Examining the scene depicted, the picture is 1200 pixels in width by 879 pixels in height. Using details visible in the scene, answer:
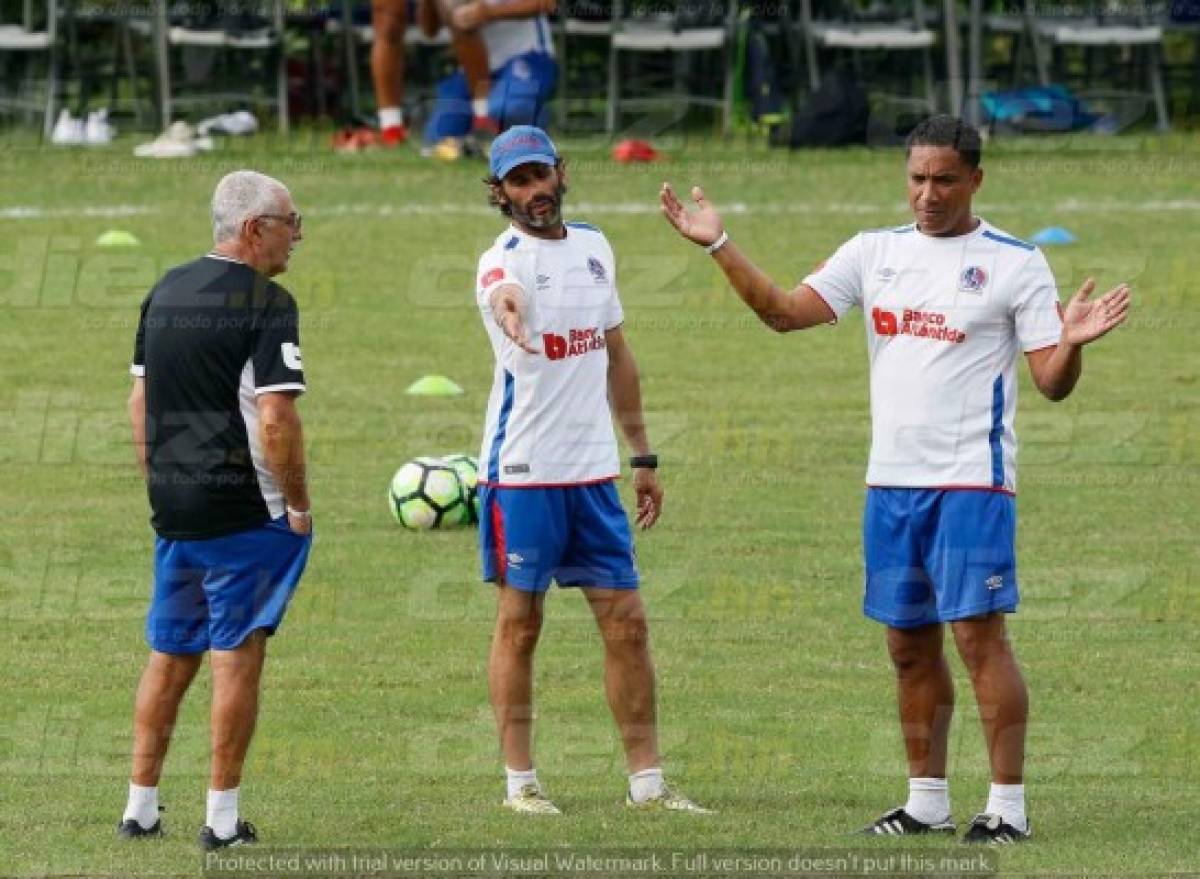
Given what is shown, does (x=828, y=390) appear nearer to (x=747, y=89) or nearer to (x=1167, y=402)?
(x=1167, y=402)

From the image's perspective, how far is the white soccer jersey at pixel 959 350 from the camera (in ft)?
29.2

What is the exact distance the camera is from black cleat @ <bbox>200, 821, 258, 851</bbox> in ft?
28.8

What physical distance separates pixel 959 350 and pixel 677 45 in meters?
18.0

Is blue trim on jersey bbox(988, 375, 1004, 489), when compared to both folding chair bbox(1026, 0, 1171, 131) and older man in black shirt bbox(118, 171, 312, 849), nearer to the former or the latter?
older man in black shirt bbox(118, 171, 312, 849)

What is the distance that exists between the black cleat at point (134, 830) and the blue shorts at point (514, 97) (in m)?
15.9

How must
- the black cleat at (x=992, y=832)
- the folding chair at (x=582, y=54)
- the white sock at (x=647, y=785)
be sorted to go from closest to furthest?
the black cleat at (x=992, y=832), the white sock at (x=647, y=785), the folding chair at (x=582, y=54)

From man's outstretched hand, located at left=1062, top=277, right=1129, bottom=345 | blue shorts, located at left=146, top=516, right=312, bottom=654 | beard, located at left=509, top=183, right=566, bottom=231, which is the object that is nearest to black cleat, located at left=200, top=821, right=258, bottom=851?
blue shorts, located at left=146, top=516, right=312, bottom=654

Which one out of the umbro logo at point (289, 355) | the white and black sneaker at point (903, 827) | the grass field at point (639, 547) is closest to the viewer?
the umbro logo at point (289, 355)

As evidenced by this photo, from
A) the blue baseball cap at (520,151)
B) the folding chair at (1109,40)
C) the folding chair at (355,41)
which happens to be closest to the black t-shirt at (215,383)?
the blue baseball cap at (520,151)

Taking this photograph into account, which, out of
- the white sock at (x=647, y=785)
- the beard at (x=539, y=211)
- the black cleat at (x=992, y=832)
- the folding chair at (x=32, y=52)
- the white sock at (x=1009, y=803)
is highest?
the beard at (x=539, y=211)

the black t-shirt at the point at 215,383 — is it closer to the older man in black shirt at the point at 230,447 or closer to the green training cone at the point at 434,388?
the older man in black shirt at the point at 230,447

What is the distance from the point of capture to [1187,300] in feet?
69.5

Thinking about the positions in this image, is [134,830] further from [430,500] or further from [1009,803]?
[430,500]

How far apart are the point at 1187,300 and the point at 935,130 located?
12.7 meters
